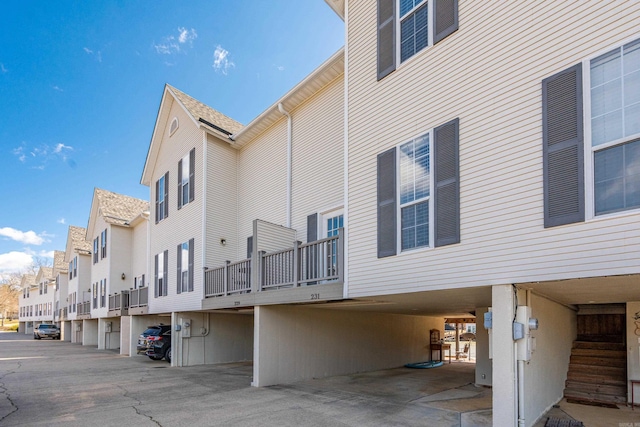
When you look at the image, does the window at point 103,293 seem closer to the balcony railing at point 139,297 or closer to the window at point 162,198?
the balcony railing at point 139,297

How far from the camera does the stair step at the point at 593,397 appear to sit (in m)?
8.50

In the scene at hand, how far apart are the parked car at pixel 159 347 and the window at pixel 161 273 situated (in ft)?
5.84

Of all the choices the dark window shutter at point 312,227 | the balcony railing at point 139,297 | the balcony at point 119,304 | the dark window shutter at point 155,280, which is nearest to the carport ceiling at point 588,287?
the dark window shutter at point 312,227

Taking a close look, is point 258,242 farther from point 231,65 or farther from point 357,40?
point 231,65

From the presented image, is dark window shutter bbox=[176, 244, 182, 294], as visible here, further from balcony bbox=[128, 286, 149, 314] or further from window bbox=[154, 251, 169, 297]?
balcony bbox=[128, 286, 149, 314]

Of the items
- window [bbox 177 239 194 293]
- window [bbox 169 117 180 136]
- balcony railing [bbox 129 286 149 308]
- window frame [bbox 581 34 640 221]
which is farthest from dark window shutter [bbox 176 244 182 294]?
window frame [bbox 581 34 640 221]

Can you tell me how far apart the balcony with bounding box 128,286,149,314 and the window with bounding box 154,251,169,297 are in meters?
1.37

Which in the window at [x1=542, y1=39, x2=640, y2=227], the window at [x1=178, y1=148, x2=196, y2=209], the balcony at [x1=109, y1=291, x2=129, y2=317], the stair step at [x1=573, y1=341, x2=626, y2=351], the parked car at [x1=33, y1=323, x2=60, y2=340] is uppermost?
the window at [x1=178, y1=148, x2=196, y2=209]

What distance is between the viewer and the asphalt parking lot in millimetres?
7773

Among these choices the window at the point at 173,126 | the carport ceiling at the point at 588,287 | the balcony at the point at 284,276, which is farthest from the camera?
the window at the point at 173,126

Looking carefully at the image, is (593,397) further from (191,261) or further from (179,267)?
(179,267)

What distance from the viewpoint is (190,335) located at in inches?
621

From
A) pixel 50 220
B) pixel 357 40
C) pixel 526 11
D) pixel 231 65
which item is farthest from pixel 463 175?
pixel 50 220

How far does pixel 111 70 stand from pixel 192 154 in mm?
12296
